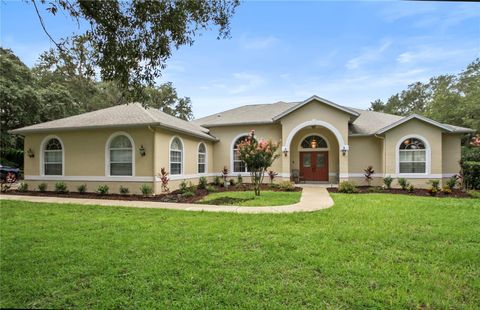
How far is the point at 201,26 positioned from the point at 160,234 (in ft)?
14.9

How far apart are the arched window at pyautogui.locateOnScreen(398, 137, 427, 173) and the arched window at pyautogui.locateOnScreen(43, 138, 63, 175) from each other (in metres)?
18.7

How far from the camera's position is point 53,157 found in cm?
1442

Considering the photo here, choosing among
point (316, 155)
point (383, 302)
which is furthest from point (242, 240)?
point (316, 155)

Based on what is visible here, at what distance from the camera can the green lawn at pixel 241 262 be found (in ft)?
11.2

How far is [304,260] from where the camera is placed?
4566 millimetres

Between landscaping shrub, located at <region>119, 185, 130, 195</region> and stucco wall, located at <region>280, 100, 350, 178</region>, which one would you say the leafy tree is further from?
stucco wall, located at <region>280, 100, 350, 178</region>

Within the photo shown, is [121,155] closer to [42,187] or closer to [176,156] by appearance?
[176,156]

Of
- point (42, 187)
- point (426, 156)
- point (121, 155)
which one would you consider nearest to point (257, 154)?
point (121, 155)

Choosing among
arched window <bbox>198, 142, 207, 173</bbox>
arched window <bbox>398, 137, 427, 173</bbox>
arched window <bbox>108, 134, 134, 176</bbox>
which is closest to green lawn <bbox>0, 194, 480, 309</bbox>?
arched window <bbox>108, 134, 134, 176</bbox>

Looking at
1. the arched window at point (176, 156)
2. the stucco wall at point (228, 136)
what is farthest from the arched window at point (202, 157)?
the arched window at point (176, 156)

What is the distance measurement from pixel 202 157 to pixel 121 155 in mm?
5535

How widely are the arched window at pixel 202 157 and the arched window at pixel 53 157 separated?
7428mm

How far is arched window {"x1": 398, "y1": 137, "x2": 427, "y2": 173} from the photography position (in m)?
15.6

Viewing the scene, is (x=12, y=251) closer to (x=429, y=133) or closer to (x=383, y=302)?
(x=383, y=302)
